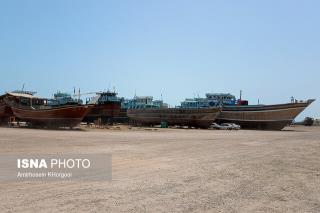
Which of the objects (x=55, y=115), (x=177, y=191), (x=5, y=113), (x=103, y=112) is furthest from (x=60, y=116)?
(x=177, y=191)

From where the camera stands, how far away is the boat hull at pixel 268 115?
6956 cm

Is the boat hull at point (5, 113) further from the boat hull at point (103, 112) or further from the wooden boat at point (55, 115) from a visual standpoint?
the boat hull at point (103, 112)

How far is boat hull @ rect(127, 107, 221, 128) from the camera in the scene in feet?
224

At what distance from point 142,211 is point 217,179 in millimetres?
4738

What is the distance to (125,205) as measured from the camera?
8586 mm

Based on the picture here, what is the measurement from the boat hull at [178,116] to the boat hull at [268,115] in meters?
5.88

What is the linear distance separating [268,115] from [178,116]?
45.3 ft

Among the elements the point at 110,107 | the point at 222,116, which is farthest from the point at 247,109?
the point at 110,107

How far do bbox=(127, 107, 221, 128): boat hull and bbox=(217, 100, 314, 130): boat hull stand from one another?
19.3 feet

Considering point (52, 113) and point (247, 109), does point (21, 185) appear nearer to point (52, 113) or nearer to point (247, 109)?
point (52, 113)

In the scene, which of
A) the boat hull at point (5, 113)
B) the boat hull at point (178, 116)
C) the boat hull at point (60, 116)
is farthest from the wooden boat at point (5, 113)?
the boat hull at point (178, 116)

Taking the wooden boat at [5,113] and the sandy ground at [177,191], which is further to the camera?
the wooden boat at [5,113]

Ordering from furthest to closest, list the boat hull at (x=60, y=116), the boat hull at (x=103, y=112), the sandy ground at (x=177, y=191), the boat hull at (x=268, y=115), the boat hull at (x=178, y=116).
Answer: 1. the boat hull at (x=103, y=112)
2. the boat hull at (x=268, y=115)
3. the boat hull at (x=178, y=116)
4. the boat hull at (x=60, y=116)
5. the sandy ground at (x=177, y=191)

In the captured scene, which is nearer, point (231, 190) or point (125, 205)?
point (125, 205)
